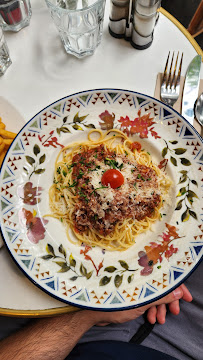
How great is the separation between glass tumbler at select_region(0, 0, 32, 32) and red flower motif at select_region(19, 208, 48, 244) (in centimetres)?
125

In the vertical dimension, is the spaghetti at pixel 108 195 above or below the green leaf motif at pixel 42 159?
below

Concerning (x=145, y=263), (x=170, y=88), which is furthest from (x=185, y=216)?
(x=170, y=88)

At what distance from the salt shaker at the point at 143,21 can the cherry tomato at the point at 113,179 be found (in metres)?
0.90

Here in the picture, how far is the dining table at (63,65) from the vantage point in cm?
198


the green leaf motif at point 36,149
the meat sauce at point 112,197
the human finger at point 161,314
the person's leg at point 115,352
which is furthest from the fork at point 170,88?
the person's leg at point 115,352

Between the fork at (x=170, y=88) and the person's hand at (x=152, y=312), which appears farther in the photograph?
the fork at (x=170, y=88)

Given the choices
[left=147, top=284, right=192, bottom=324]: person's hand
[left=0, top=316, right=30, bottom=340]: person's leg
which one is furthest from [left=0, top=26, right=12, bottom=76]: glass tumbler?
[left=147, top=284, right=192, bottom=324]: person's hand

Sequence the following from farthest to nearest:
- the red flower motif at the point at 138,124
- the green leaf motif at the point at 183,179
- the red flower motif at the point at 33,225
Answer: the red flower motif at the point at 138,124, the green leaf motif at the point at 183,179, the red flower motif at the point at 33,225

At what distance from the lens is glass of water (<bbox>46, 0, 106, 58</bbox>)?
1953 millimetres

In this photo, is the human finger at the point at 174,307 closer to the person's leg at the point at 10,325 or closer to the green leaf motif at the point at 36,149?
the person's leg at the point at 10,325

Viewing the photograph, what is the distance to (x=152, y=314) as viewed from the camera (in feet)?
6.29

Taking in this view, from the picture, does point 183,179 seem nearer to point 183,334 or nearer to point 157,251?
point 157,251

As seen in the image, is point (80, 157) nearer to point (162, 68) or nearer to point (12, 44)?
point (162, 68)

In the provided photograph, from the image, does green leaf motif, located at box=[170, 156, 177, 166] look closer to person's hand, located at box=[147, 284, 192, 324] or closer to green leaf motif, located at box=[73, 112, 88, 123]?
green leaf motif, located at box=[73, 112, 88, 123]
